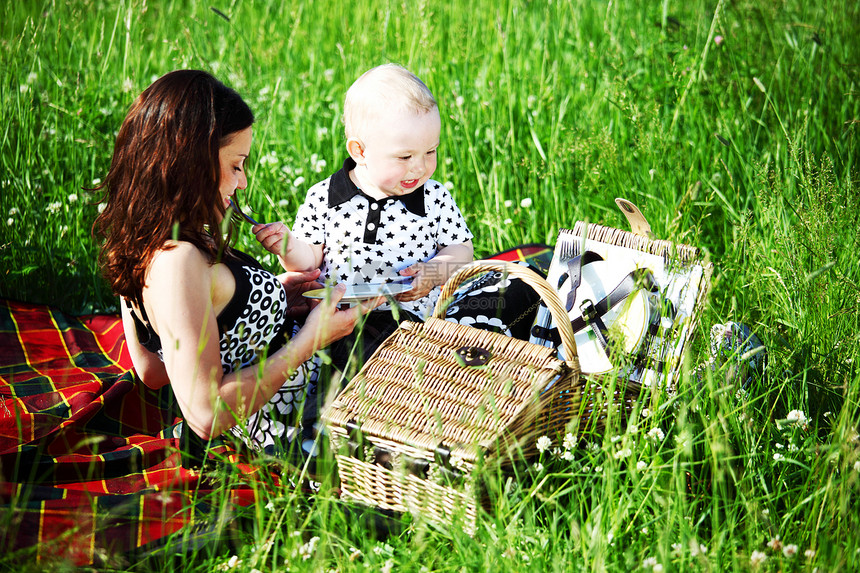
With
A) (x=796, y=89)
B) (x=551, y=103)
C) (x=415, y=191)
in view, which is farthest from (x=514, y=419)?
(x=796, y=89)

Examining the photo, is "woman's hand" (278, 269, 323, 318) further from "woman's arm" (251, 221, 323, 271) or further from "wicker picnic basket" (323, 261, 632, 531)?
"wicker picnic basket" (323, 261, 632, 531)

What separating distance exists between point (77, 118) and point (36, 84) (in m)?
0.40

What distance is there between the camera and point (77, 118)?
386cm

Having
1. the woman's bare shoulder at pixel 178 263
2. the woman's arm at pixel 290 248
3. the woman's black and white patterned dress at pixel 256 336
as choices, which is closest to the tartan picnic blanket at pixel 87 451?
the woman's black and white patterned dress at pixel 256 336

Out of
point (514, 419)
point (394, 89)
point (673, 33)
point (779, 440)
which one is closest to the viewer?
point (514, 419)

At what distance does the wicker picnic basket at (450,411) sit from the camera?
1.94 meters

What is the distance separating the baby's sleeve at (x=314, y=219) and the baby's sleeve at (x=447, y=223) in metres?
0.41

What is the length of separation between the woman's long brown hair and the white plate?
0.33 m

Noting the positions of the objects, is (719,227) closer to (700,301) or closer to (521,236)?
(521,236)

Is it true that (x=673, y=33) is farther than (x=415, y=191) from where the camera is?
Yes

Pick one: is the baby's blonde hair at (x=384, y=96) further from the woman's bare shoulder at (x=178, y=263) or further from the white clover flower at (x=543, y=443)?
the white clover flower at (x=543, y=443)

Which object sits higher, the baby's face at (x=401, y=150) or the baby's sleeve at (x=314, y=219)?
the baby's face at (x=401, y=150)

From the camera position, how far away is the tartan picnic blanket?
2.04m

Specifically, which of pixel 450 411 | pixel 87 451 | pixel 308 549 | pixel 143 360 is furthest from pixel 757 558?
pixel 87 451
